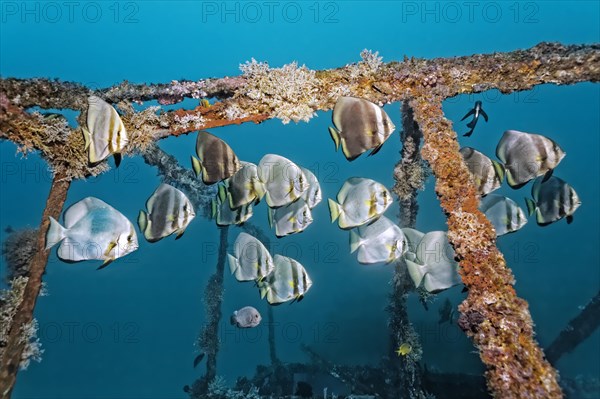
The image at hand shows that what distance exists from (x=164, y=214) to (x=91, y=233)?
0.55m

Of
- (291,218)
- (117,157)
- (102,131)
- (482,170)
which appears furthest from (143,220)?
(482,170)

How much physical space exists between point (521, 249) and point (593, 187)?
16.7 metres

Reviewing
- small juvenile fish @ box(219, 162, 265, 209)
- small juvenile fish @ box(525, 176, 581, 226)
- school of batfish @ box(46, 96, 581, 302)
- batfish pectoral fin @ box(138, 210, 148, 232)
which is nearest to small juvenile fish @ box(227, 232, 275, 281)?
school of batfish @ box(46, 96, 581, 302)

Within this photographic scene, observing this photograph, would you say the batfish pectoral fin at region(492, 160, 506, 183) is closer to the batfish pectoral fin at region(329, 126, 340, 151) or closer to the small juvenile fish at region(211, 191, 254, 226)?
the batfish pectoral fin at region(329, 126, 340, 151)

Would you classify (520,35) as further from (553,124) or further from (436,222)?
(436,222)

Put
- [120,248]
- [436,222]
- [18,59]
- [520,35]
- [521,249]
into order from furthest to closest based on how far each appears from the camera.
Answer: [18,59], [520,35], [436,222], [521,249], [120,248]

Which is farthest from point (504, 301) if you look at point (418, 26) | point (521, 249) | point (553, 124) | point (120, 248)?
point (418, 26)

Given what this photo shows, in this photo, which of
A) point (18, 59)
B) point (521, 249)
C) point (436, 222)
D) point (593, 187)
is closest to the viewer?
point (521, 249)

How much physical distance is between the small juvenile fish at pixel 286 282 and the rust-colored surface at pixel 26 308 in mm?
2016

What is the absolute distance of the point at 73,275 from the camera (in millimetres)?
35531

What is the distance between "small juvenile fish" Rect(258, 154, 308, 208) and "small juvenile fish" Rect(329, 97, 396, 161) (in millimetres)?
556

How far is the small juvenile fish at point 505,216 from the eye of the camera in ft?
11.5

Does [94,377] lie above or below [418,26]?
below

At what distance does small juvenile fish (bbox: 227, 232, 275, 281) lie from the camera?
3.71 m
